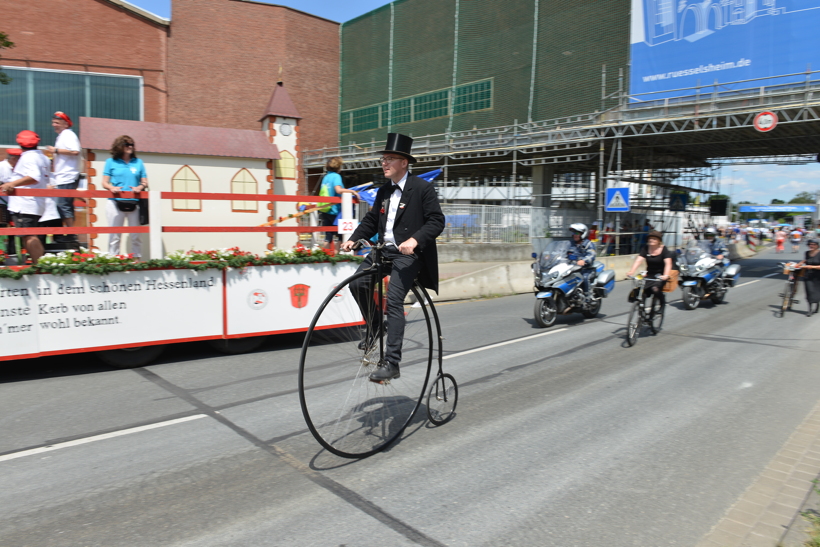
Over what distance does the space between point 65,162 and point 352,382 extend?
6395mm

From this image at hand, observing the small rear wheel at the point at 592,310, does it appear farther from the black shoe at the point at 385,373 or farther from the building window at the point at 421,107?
the building window at the point at 421,107

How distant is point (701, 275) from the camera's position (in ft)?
44.9

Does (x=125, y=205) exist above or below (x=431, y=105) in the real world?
below

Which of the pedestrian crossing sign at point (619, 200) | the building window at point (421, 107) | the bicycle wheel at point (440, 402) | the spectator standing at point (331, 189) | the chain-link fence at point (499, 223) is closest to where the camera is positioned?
the bicycle wheel at point (440, 402)

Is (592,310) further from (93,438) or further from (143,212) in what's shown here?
(93,438)

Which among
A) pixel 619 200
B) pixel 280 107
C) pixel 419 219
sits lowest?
pixel 419 219

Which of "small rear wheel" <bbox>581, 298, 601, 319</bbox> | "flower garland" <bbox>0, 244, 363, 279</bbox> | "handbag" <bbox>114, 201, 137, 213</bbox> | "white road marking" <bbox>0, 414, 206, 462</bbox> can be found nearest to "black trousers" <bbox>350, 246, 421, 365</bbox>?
"white road marking" <bbox>0, 414, 206, 462</bbox>

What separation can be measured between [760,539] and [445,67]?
4883 centimetres

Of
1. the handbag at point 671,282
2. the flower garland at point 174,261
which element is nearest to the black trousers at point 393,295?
the flower garland at point 174,261

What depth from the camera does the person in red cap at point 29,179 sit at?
7.54 metres

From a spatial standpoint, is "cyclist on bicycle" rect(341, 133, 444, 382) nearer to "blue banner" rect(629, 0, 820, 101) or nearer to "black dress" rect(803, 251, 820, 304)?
"black dress" rect(803, 251, 820, 304)

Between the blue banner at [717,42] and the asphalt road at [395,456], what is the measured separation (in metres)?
22.3

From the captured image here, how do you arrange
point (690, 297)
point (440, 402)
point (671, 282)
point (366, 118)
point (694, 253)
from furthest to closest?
point (366, 118) → point (694, 253) → point (690, 297) → point (671, 282) → point (440, 402)

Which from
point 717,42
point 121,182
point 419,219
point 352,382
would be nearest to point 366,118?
point 717,42
